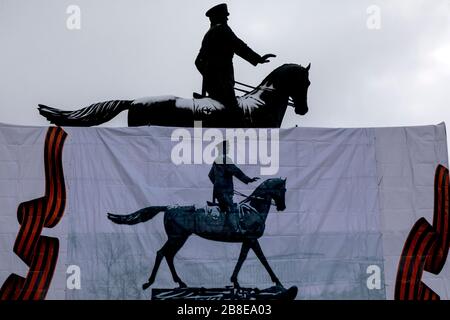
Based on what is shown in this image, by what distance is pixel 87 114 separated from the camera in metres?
17.1

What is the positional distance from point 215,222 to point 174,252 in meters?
0.88

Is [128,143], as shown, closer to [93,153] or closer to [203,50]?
[93,153]

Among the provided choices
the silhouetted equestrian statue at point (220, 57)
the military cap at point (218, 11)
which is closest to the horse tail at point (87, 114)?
the silhouetted equestrian statue at point (220, 57)

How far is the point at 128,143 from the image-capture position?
16484 mm

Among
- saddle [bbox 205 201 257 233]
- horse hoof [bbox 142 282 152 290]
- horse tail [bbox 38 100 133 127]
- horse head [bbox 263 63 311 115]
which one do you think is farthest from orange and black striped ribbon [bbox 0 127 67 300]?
horse head [bbox 263 63 311 115]

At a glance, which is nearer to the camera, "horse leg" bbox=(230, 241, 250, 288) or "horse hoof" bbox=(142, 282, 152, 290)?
"horse hoof" bbox=(142, 282, 152, 290)

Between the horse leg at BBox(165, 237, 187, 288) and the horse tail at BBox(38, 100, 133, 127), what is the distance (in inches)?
108

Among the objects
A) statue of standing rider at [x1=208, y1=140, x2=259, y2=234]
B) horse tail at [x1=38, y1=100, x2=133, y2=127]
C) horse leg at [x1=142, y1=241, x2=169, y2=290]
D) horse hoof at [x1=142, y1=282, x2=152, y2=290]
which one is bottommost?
horse hoof at [x1=142, y1=282, x2=152, y2=290]

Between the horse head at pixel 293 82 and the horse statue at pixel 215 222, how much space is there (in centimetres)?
204

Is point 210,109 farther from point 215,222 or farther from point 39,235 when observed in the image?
point 39,235

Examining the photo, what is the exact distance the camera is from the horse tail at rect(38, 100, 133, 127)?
17.0 metres

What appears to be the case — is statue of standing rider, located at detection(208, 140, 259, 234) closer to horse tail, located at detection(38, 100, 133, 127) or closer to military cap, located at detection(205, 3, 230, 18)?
horse tail, located at detection(38, 100, 133, 127)

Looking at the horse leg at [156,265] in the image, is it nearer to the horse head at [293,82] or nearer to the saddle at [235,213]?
the saddle at [235,213]
